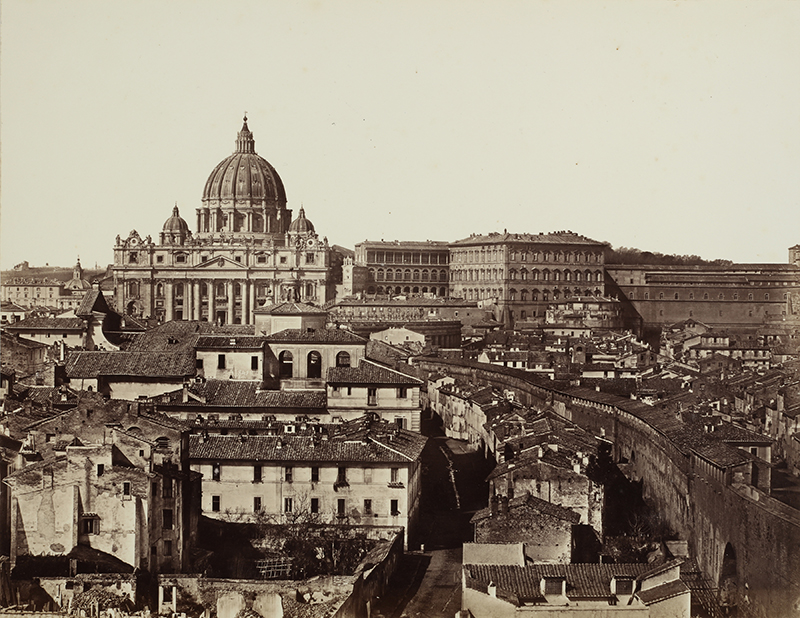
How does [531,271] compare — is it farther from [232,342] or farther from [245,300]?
[232,342]

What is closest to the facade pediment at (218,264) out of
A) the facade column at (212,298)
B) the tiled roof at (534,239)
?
the facade column at (212,298)

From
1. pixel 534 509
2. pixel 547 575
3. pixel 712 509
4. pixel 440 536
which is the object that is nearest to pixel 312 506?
pixel 440 536

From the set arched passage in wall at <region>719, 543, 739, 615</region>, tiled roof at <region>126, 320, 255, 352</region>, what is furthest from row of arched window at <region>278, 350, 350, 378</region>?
arched passage in wall at <region>719, 543, 739, 615</region>

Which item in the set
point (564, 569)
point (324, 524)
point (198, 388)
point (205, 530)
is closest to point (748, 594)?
point (564, 569)

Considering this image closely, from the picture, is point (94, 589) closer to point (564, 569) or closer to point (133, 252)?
point (564, 569)

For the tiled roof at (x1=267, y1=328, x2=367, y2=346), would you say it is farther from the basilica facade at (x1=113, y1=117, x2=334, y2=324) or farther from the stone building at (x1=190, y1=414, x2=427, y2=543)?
the basilica facade at (x1=113, y1=117, x2=334, y2=324)

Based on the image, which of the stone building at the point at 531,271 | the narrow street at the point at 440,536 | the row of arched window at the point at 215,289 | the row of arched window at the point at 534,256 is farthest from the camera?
the row of arched window at the point at 215,289

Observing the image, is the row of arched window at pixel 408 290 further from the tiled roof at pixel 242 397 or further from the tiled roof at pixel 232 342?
the tiled roof at pixel 242 397
